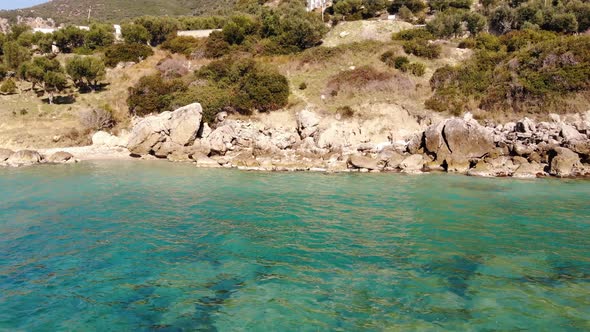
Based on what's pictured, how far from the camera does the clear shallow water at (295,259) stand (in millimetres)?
8062

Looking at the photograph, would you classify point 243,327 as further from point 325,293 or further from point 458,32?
point 458,32

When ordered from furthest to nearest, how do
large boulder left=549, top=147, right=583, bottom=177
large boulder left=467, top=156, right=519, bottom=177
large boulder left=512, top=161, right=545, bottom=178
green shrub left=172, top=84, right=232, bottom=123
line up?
green shrub left=172, top=84, right=232, bottom=123 < large boulder left=467, top=156, right=519, bottom=177 < large boulder left=512, top=161, right=545, bottom=178 < large boulder left=549, top=147, right=583, bottom=177

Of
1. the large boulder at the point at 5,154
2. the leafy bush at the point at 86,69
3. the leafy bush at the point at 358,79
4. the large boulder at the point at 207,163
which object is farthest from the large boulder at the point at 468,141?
the leafy bush at the point at 86,69

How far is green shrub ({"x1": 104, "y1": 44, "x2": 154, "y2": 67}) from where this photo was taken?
161ft

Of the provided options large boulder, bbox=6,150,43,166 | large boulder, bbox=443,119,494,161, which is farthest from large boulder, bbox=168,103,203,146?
large boulder, bbox=443,119,494,161

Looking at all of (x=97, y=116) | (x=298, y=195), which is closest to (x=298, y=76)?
(x=97, y=116)

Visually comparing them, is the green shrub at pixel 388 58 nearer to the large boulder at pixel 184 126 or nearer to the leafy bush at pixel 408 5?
the large boulder at pixel 184 126

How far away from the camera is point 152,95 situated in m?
39.0

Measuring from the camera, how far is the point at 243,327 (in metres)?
7.74

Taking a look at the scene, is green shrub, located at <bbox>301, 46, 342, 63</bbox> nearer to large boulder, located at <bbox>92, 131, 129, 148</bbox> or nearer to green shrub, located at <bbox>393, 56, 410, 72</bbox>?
green shrub, located at <bbox>393, 56, 410, 72</bbox>

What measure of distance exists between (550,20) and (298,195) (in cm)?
4677

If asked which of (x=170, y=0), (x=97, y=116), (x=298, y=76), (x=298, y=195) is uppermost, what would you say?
(x=170, y=0)

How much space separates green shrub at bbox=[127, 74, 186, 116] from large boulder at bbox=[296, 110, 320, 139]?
13.1 meters

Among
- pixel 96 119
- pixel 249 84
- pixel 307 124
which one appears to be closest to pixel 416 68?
pixel 307 124
